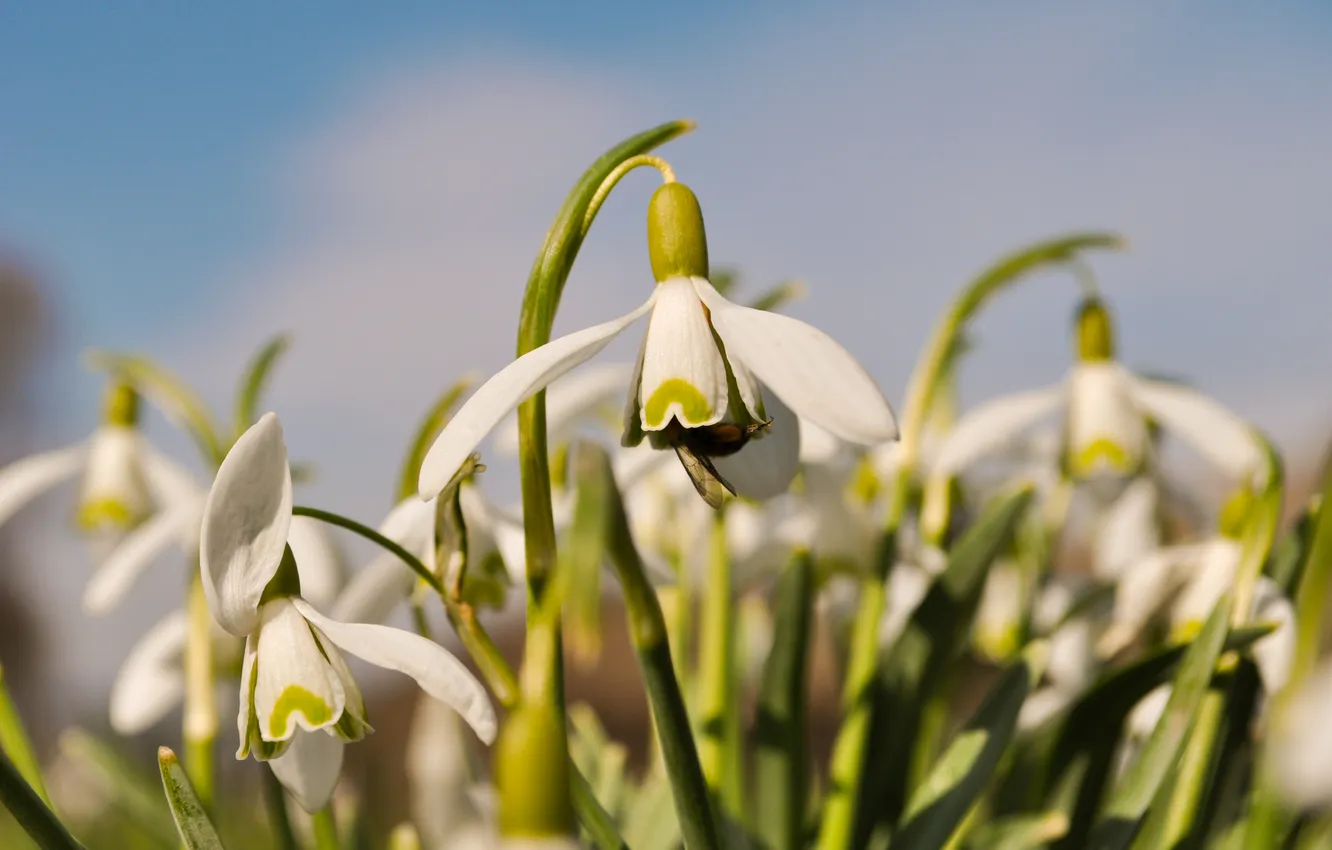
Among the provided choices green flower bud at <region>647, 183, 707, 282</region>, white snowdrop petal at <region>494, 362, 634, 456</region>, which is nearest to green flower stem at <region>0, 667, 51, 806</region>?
white snowdrop petal at <region>494, 362, 634, 456</region>

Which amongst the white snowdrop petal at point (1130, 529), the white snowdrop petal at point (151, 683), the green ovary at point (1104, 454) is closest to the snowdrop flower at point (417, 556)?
the white snowdrop petal at point (151, 683)

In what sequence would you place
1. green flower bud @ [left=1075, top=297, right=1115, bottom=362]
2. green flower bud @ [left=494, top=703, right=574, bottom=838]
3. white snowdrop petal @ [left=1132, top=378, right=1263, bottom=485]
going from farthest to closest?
green flower bud @ [left=1075, top=297, right=1115, bottom=362] < white snowdrop petal @ [left=1132, top=378, right=1263, bottom=485] < green flower bud @ [left=494, top=703, right=574, bottom=838]

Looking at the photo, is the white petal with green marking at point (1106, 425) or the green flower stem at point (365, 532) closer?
the green flower stem at point (365, 532)

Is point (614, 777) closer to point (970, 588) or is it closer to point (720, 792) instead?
point (720, 792)

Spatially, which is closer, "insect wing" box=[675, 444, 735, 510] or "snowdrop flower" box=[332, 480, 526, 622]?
"insect wing" box=[675, 444, 735, 510]

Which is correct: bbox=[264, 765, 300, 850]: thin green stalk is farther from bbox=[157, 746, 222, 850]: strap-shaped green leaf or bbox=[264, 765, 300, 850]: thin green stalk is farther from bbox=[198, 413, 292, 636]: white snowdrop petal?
bbox=[198, 413, 292, 636]: white snowdrop petal

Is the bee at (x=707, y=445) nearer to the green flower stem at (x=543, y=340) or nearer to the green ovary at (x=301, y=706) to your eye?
the green flower stem at (x=543, y=340)
